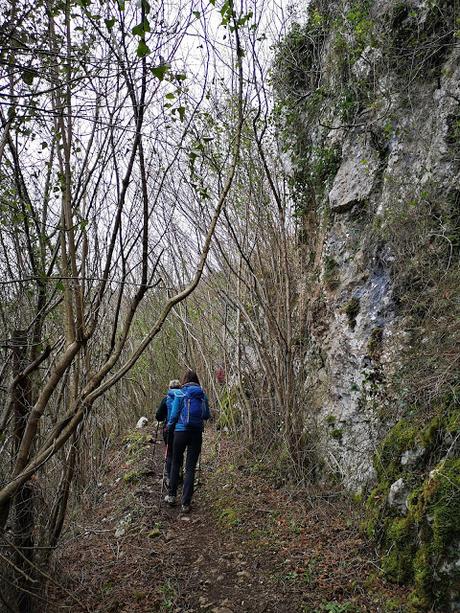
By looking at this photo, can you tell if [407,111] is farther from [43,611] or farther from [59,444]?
[43,611]

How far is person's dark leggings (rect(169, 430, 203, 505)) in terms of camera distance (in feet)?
17.7

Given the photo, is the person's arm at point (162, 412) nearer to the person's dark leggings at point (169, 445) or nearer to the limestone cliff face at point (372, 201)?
the person's dark leggings at point (169, 445)

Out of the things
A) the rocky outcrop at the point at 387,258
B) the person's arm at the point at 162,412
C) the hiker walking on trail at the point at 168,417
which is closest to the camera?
the rocky outcrop at the point at 387,258

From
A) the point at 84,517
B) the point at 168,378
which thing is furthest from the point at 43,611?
the point at 168,378

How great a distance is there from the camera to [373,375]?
4.59 metres

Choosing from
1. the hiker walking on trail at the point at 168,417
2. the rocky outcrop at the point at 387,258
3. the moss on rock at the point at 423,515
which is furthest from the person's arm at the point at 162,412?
the moss on rock at the point at 423,515

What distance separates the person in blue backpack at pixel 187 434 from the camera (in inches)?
213

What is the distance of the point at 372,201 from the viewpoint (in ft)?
17.9

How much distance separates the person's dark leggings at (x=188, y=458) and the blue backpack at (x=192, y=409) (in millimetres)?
114

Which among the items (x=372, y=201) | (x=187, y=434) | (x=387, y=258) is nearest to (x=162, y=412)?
(x=187, y=434)

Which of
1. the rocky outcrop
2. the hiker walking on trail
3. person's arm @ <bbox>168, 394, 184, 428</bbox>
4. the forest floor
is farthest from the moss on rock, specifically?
the hiker walking on trail

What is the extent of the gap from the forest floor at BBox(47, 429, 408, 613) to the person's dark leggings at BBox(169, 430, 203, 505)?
263 millimetres

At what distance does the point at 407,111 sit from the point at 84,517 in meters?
6.70

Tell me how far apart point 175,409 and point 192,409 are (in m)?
0.29
